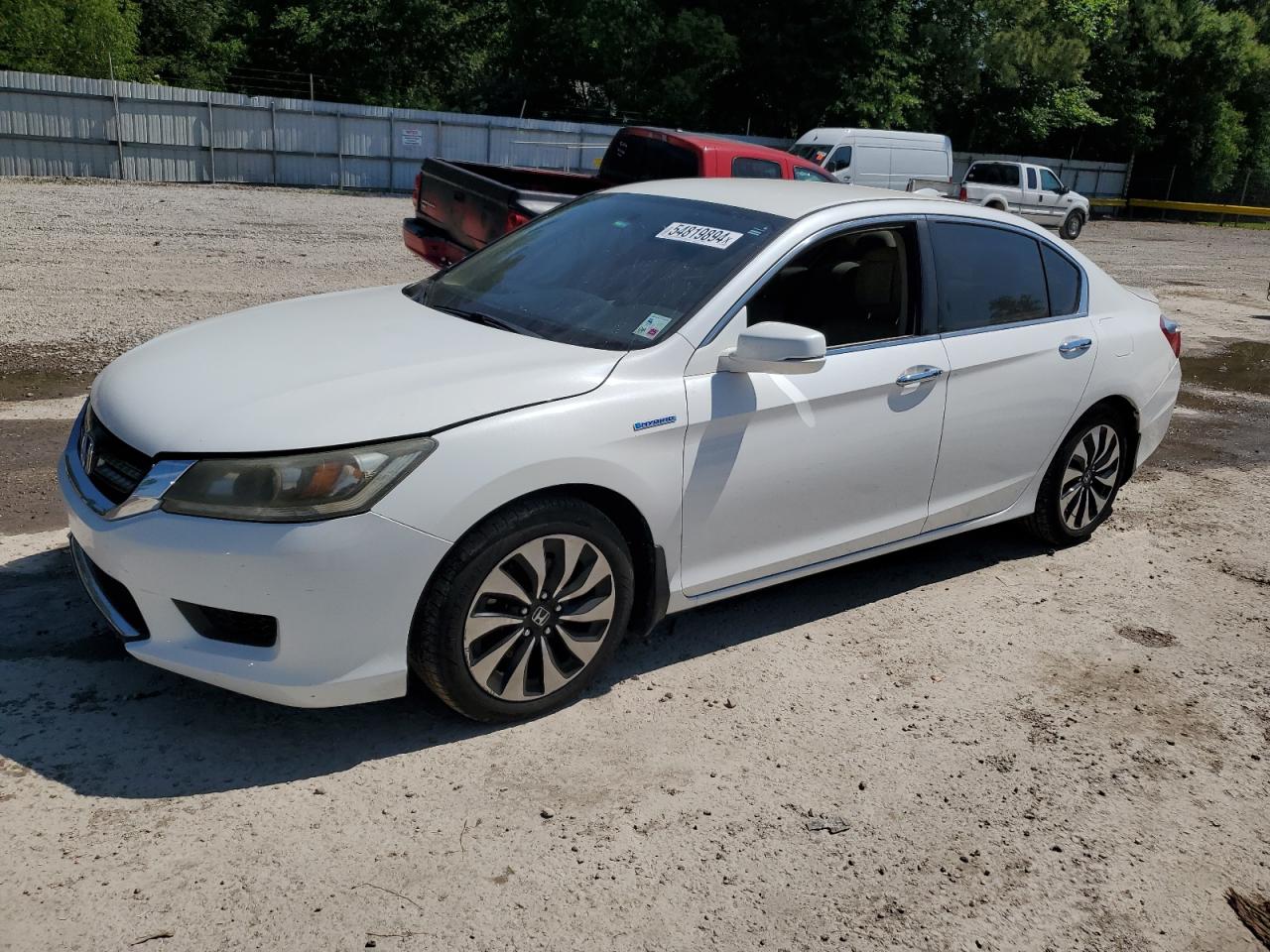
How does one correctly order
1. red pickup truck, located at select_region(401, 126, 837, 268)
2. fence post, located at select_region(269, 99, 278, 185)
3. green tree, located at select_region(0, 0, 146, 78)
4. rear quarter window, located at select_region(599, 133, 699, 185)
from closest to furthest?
red pickup truck, located at select_region(401, 126, 837, 268) → rear quarter window, located at select_region(599, 133, 699, 185) → fence post, located at select_region(269, 99, 278, 185) → green tree, located at select_region(0, 0, 146, 78)

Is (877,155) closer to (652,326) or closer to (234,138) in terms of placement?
(234,138)

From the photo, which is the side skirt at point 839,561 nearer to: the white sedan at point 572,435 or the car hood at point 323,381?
the white sedan at point 572,435

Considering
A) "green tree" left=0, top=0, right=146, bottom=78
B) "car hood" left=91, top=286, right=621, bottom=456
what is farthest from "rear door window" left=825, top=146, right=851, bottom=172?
"green tree" left=0, top=0, right=146, bottom=78

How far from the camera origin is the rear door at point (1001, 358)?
15.2ft

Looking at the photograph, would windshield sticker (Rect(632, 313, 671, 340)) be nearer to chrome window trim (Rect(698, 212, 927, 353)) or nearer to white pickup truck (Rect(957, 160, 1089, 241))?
chrome window trim (Rect(698, 212, 927, 353))

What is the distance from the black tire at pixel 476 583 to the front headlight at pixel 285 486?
0.33 m

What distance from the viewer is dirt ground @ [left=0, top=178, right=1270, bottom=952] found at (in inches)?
112

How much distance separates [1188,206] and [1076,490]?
40732 mm

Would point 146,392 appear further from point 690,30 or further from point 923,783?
point 690,30

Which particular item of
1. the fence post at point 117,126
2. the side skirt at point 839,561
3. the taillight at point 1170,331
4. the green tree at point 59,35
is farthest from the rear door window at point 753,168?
the green tree at point 59,35

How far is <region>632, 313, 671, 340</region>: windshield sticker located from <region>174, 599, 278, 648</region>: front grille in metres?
1.53

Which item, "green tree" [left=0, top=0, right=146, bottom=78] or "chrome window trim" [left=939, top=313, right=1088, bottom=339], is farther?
"green tree" [left=0, top=0, right=146, bottom=78]

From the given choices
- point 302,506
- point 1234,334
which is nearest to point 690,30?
point 1234,334

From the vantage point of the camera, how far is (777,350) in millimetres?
3676
